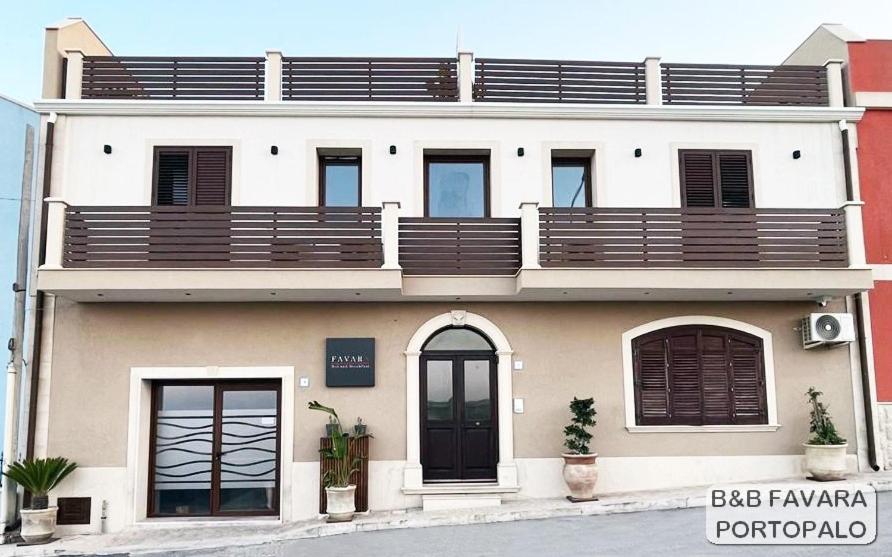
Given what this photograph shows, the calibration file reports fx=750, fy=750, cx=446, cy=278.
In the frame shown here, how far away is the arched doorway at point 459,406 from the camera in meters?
11.2

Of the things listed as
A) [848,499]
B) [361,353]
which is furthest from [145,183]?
[848,499]

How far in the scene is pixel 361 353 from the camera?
35.9 feet

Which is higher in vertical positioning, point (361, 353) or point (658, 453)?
point (361, 353)

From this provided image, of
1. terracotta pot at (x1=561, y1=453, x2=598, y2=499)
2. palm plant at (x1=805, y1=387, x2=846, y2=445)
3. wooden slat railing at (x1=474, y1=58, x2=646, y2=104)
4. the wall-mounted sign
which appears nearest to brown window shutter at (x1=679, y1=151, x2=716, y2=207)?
wooden slat railing at (x1=474, y1=58, x2=646, y2=104)

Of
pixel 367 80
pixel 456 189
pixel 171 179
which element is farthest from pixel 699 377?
pixel 171 179

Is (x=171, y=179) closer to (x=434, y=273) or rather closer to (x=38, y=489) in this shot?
(x=434, y=273)

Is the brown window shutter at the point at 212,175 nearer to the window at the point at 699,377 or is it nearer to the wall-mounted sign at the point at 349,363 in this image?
the wall-mounted sign at the point at 349,363

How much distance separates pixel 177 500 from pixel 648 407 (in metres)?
7.11

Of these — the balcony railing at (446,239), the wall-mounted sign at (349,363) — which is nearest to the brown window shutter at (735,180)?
the balcony railing at (446,239)

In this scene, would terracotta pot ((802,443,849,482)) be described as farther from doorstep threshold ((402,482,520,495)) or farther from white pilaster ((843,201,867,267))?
doorstep threshold ((402,482,520,495))

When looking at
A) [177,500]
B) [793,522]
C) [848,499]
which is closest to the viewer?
[793,522]

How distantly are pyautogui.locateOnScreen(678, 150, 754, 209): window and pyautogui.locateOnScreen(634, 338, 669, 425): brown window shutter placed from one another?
2310 mm

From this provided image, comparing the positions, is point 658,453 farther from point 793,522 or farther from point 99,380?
point 99,380

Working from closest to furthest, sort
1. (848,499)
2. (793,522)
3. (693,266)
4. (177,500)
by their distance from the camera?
(793,522), (848,499), (693,266), (177,500)
